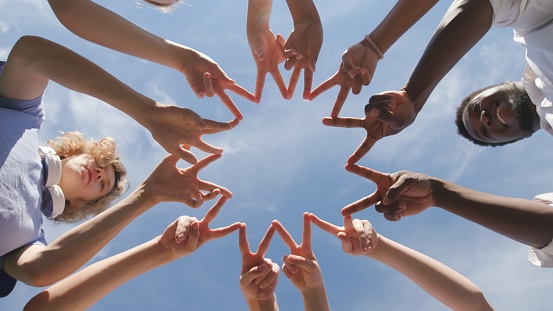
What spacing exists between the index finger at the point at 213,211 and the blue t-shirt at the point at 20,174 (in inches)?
53.4

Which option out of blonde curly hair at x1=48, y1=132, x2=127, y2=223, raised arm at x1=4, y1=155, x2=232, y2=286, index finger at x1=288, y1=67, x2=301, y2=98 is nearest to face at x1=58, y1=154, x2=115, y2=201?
blonde curly hair at x1=48, y1=132, x2=127, y2=223

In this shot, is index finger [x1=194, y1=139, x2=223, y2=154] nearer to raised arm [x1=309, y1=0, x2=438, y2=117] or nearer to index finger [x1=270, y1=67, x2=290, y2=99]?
index finger [x1=270, y1=67, x2=290, y2=99]

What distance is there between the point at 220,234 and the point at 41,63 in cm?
201

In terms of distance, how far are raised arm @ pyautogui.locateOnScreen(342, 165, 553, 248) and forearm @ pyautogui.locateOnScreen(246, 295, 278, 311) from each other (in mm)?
1063

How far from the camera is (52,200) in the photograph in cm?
407

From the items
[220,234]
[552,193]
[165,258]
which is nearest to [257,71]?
[220,234]

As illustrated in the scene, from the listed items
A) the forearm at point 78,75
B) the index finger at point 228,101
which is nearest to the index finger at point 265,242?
the index finger at point 228,101

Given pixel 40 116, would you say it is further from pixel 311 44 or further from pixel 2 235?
pixel 311 44

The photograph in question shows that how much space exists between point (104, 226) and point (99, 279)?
43cm

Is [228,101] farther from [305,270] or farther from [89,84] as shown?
[305,270]

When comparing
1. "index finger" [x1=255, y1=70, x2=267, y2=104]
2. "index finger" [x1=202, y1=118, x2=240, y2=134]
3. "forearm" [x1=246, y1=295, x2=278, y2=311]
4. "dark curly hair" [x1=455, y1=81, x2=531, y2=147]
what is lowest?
"forearm" [x1=246, y1=295, x2=278, y2=311]

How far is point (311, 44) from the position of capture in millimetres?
4141

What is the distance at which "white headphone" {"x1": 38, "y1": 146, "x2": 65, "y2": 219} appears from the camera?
4.05m

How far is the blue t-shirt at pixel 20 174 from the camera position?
11.5ft
